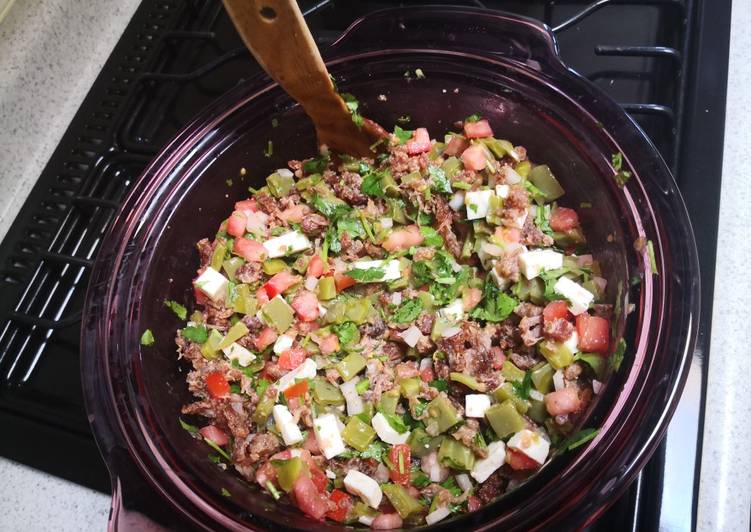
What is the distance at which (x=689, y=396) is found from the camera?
1.25 metres

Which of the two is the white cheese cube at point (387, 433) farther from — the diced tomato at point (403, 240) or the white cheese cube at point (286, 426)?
the diced tomato at point (403, 240)

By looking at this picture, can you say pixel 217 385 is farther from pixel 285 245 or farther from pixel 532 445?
pixel 532 445

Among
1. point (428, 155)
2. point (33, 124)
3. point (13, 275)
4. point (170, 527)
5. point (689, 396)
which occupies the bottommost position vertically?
point (170, 527)

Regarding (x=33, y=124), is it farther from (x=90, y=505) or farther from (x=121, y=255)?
(x=90, y=505)

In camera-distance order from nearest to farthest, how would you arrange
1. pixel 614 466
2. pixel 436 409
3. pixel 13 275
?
pixel 614 466, pixel 436 409, pixel 13 275

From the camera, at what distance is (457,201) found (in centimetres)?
153

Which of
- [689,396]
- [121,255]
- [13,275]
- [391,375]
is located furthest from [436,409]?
[13,275]

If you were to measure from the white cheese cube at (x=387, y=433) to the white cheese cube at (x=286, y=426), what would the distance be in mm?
177

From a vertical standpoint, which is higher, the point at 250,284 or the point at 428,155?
the point at 428,155

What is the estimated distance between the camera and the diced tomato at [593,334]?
1283 mm

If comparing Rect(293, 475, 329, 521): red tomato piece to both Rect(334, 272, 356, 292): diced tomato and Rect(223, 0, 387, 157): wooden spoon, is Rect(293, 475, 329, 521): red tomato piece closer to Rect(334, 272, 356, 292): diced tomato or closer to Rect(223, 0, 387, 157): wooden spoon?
Rect(334, 272, 356, 292): diced tomato

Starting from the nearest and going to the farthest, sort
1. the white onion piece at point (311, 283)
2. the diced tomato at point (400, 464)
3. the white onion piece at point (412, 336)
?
the diced tomato at point (400, 464) → the white onion piece at point (412, 336) → the white onion piece at point (311, 283)

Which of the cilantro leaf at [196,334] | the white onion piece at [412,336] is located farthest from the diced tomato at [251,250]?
the white onion piece at [412,336]

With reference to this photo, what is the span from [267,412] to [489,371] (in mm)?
518
